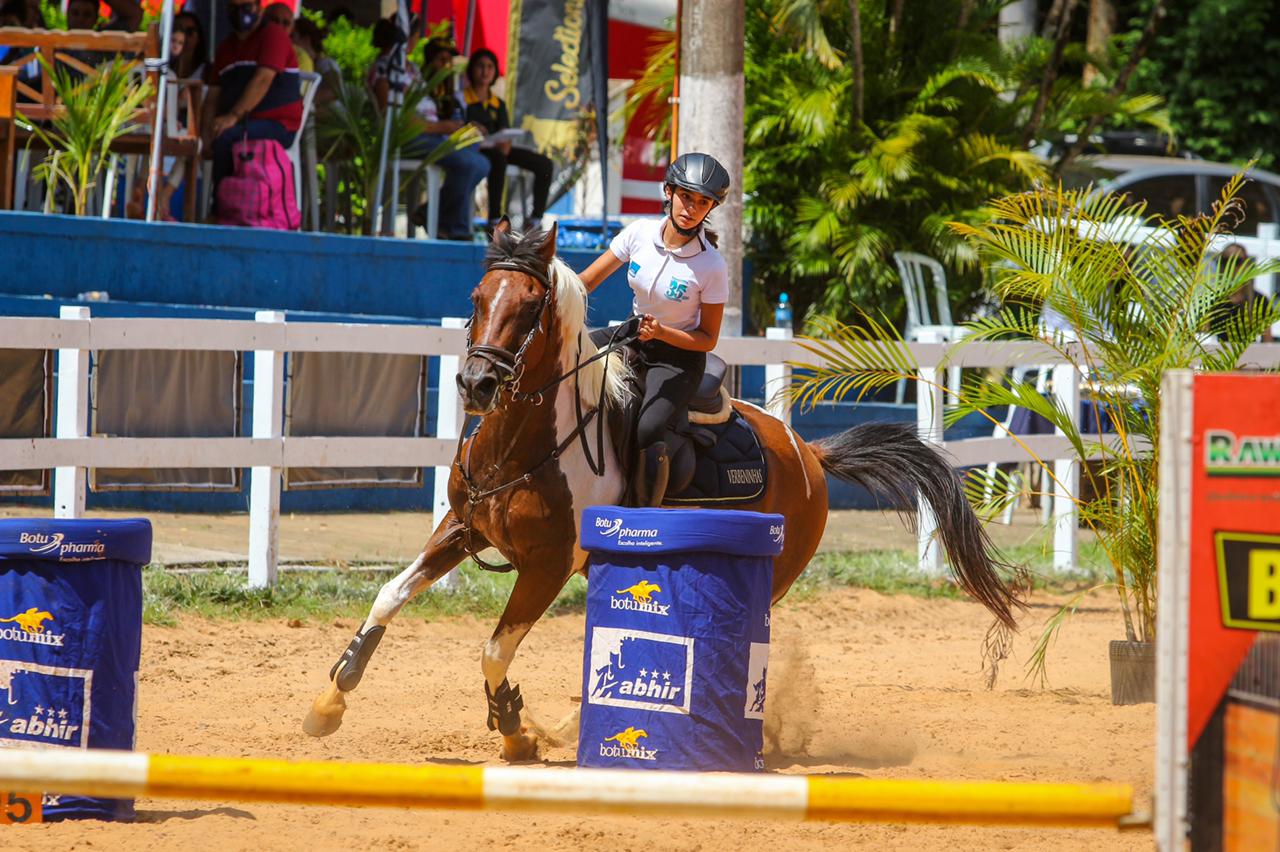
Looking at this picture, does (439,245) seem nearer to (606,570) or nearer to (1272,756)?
(606,570)

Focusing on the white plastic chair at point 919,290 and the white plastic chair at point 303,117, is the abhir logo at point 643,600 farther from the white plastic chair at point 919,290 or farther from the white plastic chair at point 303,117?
the white plastic chair at point 919,290

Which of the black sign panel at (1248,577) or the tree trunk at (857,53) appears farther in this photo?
the tree trunk at (857,53)

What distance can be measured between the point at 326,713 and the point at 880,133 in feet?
37.4

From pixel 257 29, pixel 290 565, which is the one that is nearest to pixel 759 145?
pixel 257 29

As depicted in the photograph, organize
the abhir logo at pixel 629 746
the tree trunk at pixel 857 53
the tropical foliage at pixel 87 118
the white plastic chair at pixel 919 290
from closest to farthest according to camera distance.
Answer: the abhir logo at pixel 629 746
the tropical foliage at pixel 87 118
the tree trunk at pixel 857 53
the white plastic chair at pixel 919 290

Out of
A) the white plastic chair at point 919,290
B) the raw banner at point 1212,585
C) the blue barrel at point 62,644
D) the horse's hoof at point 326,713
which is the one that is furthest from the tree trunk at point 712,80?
the raw banner at point 1212,585

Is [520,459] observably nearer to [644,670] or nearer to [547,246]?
[547,246]

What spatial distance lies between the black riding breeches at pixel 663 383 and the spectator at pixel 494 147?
25.6ft

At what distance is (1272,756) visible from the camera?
11.2 feet

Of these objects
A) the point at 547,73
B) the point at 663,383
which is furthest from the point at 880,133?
the point at 663,383

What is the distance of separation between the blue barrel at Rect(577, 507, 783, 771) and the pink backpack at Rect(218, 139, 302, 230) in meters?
7.59

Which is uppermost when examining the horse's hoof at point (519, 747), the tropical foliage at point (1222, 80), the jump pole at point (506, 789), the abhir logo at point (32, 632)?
the tropical foliage at point (1222, 80)

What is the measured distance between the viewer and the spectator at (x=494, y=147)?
14.6m

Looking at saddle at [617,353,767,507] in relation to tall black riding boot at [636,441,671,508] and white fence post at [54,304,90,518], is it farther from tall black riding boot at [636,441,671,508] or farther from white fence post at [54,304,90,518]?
white fence post at [54,304,90,518]
